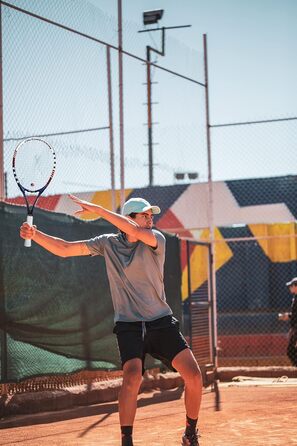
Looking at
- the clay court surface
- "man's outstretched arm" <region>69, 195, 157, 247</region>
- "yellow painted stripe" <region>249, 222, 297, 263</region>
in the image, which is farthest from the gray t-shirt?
"yellow painted stripe" <region>249, 222, 297, 263</region>

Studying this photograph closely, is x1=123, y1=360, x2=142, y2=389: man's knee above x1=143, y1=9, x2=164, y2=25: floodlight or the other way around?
the other way around

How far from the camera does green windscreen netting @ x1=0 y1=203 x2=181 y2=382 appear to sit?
9.26 m

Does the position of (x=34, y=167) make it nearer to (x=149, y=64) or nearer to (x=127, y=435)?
(x=127, y=435)

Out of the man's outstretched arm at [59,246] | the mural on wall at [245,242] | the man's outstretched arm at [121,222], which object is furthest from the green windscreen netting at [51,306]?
the mural on wall at [245,242]

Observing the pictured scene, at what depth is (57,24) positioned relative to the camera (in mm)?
10633

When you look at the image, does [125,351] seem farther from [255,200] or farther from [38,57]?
[255,200]

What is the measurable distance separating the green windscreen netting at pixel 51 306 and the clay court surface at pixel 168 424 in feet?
1.79

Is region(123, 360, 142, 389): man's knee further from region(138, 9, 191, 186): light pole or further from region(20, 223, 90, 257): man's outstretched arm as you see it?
region(138, 9, 191, 186): light pole

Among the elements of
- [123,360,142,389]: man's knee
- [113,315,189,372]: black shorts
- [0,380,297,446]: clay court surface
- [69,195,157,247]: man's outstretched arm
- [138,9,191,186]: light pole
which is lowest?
[0,380,297,446]: clay court surface

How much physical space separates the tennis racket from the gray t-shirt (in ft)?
3.53

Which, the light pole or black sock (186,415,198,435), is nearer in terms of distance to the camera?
black sock (186,415,198,435)

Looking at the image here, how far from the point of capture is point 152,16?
59.3 feet

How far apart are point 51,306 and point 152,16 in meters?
9.60

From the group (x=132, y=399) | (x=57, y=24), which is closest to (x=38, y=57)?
(x=57, y=24)
